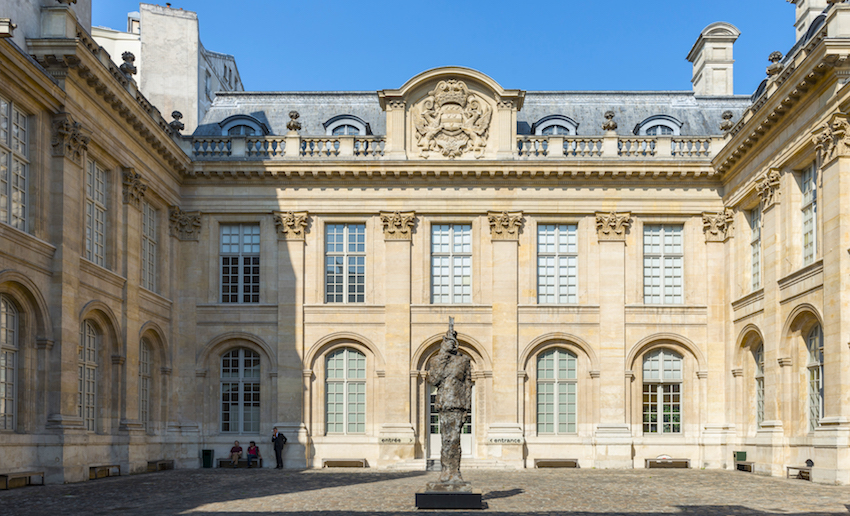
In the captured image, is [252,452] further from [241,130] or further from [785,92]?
[785,92]

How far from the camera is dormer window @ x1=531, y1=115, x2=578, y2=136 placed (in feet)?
117

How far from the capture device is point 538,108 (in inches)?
1469

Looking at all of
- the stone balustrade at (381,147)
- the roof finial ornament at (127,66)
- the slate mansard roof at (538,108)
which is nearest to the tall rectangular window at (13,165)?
the roof finial ornament at (127,66)

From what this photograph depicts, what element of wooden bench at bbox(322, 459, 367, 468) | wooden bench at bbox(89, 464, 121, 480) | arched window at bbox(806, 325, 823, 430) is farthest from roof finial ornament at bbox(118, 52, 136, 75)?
arched window at bbox(806, 325, 823, 430)

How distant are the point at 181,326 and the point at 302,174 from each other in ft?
21.1

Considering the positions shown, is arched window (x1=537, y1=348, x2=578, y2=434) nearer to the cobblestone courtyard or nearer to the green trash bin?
the cobblestone courtyard

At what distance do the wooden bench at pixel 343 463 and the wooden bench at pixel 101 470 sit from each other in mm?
7571

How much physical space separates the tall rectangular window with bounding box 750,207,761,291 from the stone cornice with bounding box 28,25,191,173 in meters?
18.1

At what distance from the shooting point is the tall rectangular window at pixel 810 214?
83.6ft

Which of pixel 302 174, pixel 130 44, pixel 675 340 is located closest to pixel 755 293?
pixel 675 340

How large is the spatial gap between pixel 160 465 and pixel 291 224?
8.79 m

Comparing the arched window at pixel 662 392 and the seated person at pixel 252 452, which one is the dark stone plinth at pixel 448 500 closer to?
the seated person at pixel 252 452

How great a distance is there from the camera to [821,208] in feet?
80.5

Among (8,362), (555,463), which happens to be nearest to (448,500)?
(8,362)
